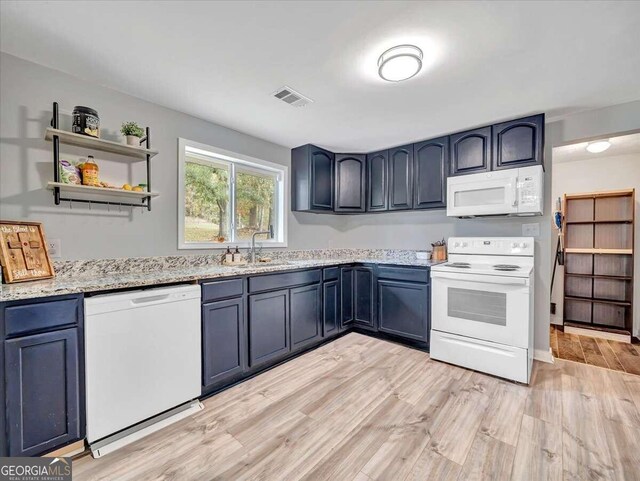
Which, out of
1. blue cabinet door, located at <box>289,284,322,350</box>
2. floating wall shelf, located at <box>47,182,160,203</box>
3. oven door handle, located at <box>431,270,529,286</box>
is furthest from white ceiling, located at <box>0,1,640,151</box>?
blue cabinet door, located at <box>289,284,322,350</box>

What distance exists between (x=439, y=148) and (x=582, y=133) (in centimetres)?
119

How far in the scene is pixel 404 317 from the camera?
2.99m

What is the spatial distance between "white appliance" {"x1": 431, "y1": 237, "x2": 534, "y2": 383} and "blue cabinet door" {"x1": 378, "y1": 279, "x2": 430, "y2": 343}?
140 millimetres

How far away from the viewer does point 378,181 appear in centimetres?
359

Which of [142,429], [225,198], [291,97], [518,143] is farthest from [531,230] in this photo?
[142,429]

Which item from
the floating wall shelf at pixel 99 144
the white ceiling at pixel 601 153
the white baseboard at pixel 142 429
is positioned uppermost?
the white ceiling at pixel 601 153

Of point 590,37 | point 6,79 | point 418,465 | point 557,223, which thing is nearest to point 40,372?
point 6,79

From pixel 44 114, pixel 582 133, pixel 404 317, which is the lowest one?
pixel 404 317

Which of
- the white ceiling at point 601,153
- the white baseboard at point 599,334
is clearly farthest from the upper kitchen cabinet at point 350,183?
the white baseboard at point 599,334

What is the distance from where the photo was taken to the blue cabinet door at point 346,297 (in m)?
3.25

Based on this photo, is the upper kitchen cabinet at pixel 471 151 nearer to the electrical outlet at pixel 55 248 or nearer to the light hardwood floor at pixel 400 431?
the light hardwood floor at pixel 400 431

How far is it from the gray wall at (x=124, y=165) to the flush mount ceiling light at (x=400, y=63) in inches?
67.8

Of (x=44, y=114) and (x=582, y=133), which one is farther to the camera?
(x=582, y=133)

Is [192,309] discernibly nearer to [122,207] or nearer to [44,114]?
[122,207]
